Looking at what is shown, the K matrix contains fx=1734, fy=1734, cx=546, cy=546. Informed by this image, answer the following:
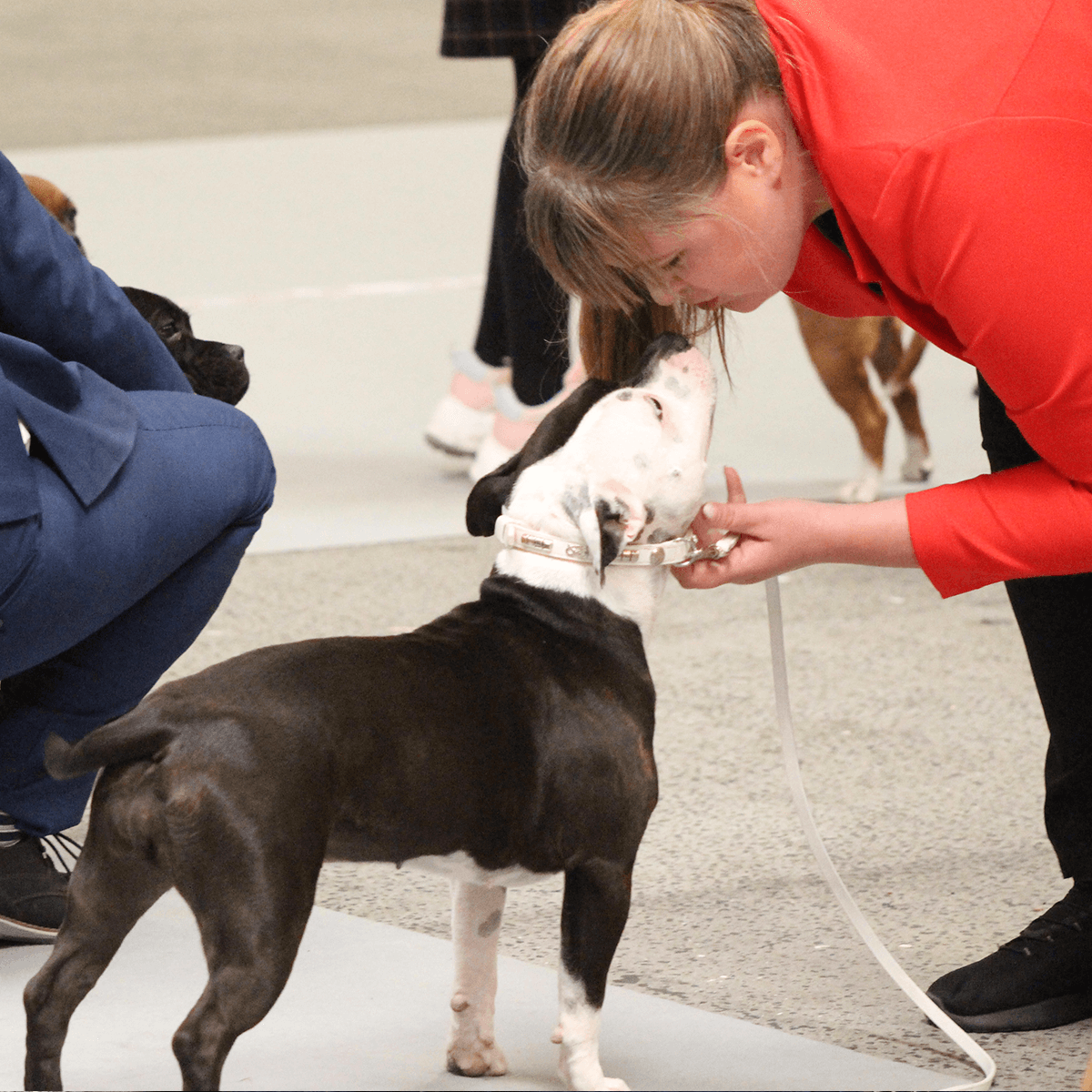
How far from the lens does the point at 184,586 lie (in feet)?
7.65

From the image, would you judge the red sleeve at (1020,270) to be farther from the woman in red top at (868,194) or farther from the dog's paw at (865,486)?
the dog's paw at (865,486)

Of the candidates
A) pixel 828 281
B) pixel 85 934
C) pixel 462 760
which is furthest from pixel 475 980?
pixel 828 281

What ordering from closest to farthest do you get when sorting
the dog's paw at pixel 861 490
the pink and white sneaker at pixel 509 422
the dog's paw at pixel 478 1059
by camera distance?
the dog's paw at pixel 478 1059, the dog's paw at pixel 861 490, the pink and white sneaker at pixel 509 422

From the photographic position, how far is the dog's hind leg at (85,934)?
1.74 m

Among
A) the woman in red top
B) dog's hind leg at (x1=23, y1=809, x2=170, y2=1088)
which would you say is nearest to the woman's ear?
the woman in red top

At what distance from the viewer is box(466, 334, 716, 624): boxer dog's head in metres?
1.90

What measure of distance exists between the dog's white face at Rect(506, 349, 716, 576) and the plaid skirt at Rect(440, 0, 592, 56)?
9.17 feet

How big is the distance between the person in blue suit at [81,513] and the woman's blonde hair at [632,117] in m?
0.59

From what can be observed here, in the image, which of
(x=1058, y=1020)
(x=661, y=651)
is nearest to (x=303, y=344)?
(x=661, y=651)

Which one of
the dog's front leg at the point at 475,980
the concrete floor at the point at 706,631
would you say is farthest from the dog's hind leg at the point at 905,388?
the dog's front leg at the point at 475,980

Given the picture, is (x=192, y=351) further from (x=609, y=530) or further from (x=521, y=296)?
(x=521, y=296)

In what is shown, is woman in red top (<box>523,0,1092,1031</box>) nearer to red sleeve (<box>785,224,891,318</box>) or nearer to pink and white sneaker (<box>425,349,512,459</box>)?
red sleeve (<box>785,224,891,318</box>)

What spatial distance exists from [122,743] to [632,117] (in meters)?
0.83

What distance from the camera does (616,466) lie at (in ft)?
6.30
